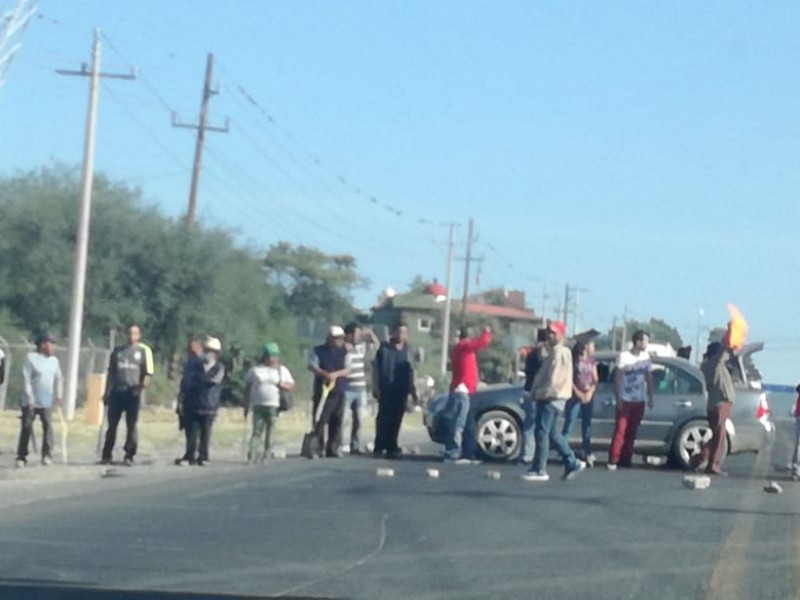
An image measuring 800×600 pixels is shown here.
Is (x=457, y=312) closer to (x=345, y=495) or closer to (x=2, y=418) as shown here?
(x=2, y=418)

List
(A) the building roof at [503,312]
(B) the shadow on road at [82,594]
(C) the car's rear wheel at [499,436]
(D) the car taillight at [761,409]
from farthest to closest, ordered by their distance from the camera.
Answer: (A) the building roof at [503,312] → (D) the car taillight at [761,409] → (C) the car's rear wheel at [499,436] → (B) the shadow on road at [82,594]

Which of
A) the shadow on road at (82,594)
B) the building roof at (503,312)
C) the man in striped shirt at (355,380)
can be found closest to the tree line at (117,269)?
the man in striped shirt at (355,380)

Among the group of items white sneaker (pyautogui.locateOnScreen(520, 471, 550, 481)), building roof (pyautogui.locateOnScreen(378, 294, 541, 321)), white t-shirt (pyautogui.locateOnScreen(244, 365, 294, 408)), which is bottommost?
white sneaker (pyautogui.locateOnScreen(520, 471, 550, 481))

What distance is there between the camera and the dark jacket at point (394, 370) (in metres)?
23.5

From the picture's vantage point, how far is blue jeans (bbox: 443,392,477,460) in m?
22.8

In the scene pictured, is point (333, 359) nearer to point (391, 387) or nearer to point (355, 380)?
point (355, 380)

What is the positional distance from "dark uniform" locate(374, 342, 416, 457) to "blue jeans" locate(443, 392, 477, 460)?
0.64 meters

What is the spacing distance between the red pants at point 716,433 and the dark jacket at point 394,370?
4.03 m

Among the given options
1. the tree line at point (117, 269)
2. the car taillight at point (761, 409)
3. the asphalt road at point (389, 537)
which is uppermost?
the tree line at point (117, 269)

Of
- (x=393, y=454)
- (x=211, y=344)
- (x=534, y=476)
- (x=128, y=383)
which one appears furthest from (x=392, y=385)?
(x=534, y=476)

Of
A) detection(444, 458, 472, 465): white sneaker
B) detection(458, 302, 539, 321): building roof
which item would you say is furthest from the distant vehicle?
detection(458, 302, 539, 321): building roof

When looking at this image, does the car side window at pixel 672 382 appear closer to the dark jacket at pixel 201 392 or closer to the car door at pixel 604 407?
the car door at pixel 604 407

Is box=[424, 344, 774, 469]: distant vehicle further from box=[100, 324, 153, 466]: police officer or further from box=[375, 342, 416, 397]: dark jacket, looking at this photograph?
box=[100, 324, 153, 466]: police officer

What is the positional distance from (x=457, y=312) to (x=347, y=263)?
7482mm
